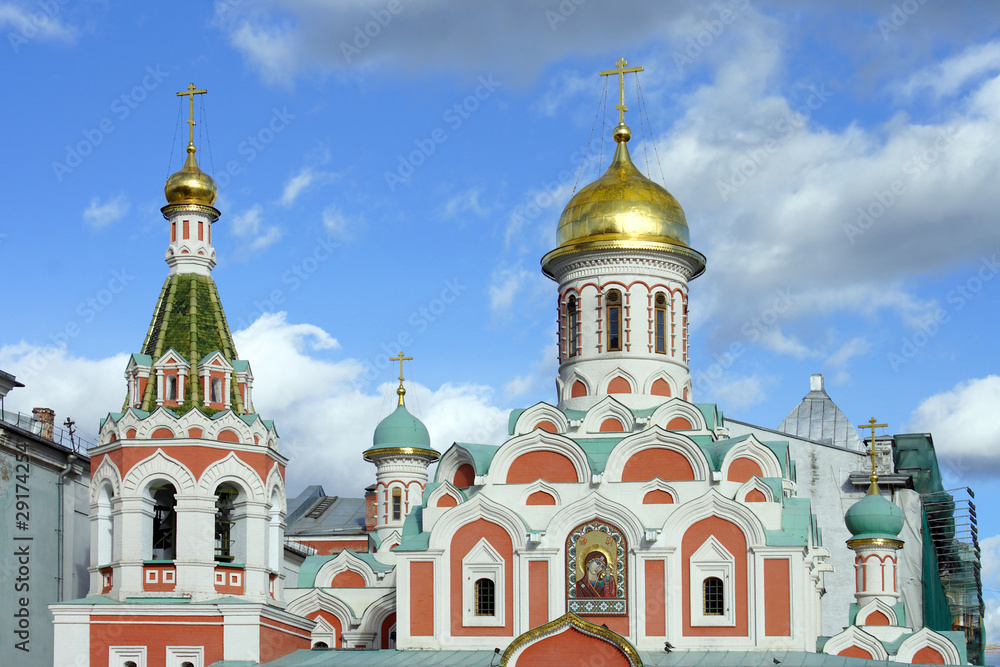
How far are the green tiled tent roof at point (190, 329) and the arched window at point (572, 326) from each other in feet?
19.0

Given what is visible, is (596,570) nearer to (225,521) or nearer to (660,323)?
(660,323)

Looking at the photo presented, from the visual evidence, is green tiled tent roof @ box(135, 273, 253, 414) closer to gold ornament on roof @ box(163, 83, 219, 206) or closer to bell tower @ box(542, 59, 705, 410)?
gold ornament on roof @ box(163, 83, 219, 206)

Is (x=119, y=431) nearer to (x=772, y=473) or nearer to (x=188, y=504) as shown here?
(x=188, y=504)

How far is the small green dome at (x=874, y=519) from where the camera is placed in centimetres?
2462

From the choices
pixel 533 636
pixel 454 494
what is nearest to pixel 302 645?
pixel 454 494

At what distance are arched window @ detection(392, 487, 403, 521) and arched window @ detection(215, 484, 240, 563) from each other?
10938 mm

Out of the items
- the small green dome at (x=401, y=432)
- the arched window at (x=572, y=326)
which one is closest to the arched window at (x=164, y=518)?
the arched window at (x=572, y=326)

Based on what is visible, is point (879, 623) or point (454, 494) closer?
point (454, 494)

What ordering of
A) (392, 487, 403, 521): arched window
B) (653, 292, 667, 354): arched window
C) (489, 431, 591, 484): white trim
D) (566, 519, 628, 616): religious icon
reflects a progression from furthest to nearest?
(392, 487, 403, 521): arched window < (653, 292, 667, 354): arched window < (489, 431, 591, 484): white trim < (566, 519, 628, 616): religious icon

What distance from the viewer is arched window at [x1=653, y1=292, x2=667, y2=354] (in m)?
23.7

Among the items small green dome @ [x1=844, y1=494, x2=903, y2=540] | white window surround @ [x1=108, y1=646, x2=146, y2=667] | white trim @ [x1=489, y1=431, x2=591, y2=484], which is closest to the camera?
white window surround @ [x1=108, y1=646, x2=146, y2=667]

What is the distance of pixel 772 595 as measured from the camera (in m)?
20.0

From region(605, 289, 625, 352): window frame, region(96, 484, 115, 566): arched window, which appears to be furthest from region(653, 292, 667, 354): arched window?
region(96, 484, 115, 566): arched window

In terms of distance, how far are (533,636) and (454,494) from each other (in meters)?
3.45
